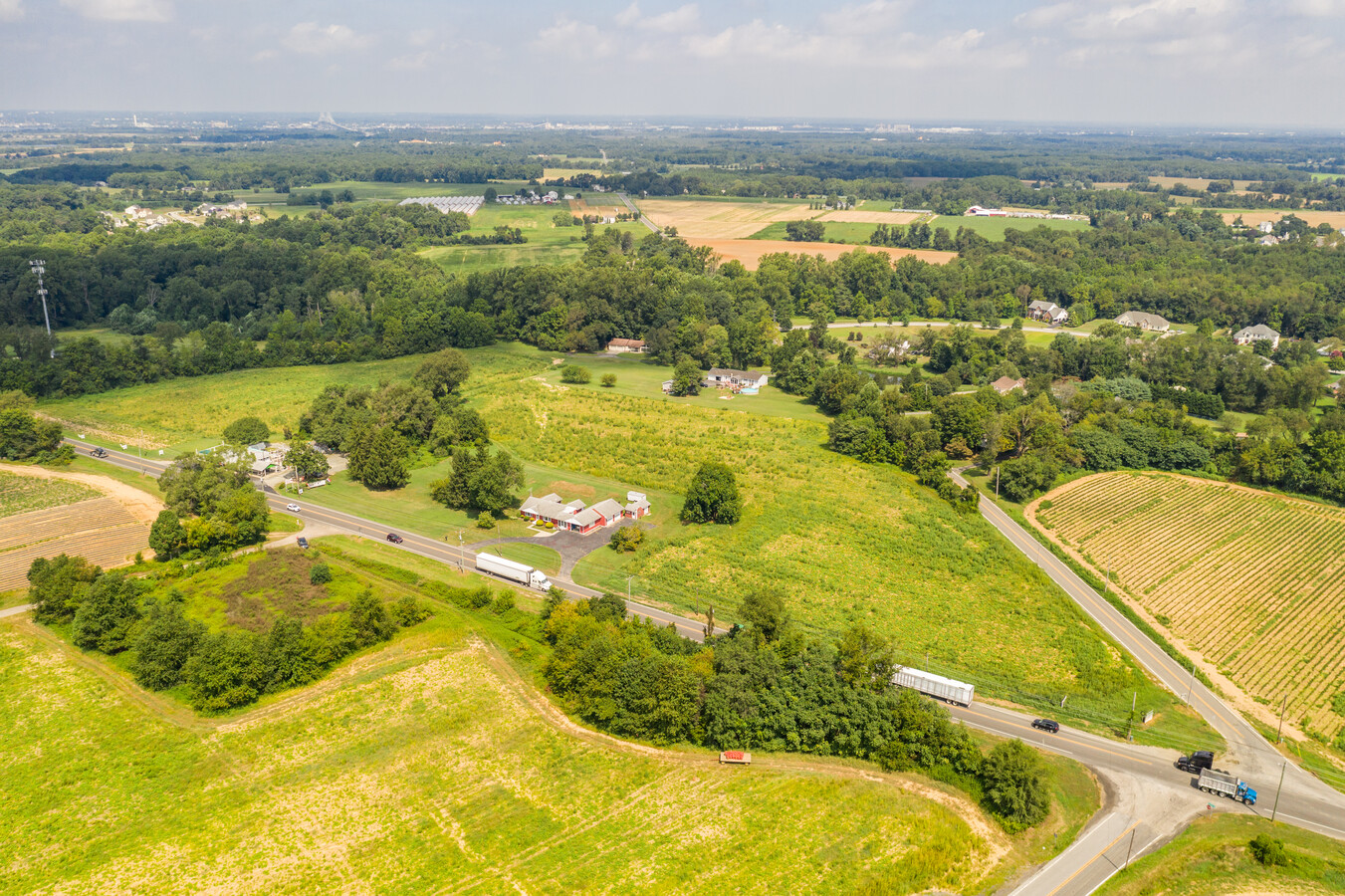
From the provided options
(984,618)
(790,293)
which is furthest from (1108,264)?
(984,618)

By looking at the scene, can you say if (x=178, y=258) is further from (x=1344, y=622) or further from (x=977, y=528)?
(x=1344, y=622)

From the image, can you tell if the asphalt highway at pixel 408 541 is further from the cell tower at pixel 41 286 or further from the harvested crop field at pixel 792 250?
the harvested crop field at pixel 792 250

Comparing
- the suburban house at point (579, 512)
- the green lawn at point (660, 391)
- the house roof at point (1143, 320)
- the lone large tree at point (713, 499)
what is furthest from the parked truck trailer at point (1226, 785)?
the house roof at point (1143, 320)

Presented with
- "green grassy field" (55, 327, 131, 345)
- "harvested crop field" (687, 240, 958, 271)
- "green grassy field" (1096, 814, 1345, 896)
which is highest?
"harvested crop field" (687, 240, 958, 271)

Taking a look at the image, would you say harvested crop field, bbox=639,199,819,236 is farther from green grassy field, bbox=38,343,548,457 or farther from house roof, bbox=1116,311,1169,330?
house roof, bbox=1116,311,1169,330

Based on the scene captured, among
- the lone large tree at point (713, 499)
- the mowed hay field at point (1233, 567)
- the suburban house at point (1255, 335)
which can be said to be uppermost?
the suburban house at point (1255, 335)

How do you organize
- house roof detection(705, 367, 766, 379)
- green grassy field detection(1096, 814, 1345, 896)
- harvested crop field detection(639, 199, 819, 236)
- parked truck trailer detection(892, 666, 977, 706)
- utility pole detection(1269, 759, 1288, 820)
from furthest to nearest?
1. harvested crop field detection(639, 199, 819, 236)
2. house roof detection(705, 367, 766, 379)
3. parked truck trailer detection(892, 666, 977, 706)
4. utility pole detection(1269, 759, 1288, 820)
5. green grassy field detection(1096, 814, 1345, 896)

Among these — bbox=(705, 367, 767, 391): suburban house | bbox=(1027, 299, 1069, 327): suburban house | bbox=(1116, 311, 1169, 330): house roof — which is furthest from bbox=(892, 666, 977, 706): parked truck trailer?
bbox=(1116, 311, 1169, 330): house roof
